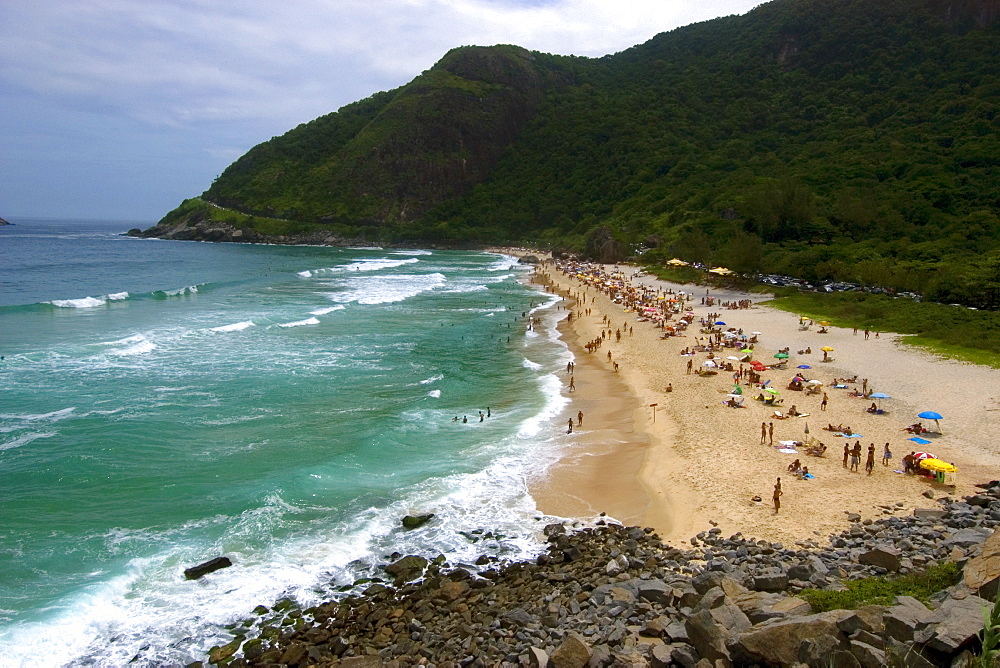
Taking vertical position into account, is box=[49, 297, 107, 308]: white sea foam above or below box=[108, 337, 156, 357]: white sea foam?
above

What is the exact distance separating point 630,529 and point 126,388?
2198 centimetres

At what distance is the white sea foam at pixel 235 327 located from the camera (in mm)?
39312

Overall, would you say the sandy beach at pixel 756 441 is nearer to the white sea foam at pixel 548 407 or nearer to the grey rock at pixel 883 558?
the white sea foam at pixel 548 407

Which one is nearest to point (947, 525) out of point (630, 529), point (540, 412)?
point (630, 529)

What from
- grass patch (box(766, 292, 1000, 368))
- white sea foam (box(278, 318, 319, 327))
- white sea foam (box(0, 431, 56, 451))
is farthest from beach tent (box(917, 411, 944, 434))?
white sea foam (box(278, 318, 319, 327))

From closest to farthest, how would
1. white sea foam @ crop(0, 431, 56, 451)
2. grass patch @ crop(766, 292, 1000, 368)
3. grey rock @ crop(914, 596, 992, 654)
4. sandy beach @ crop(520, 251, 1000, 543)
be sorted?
grey rock @ crop(914, 596, 992, 654)
sandy beach @ crop(520, 251, 1000, 543)
white sea foam @ crop(0, 431, 56, 451)
grass patch @ crop(766, 292, 1000, 368)

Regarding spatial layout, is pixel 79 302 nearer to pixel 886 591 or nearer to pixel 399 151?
pixel 886 591

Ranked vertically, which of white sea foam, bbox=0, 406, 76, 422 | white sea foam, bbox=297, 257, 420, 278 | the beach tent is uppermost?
white sea foam, bbox=297, 257, 420, 278

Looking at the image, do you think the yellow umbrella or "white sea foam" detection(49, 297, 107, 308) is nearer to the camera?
the yellow umbrella

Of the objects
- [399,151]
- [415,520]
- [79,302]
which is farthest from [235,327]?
[399,151]

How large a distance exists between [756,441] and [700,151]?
370 feet

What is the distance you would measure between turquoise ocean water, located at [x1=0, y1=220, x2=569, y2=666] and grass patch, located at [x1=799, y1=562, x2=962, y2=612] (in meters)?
6.55

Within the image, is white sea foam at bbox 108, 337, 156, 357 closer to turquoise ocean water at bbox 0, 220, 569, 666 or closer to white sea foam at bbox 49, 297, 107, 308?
turquoise ocean water at bbox 0, 220, 569, 666

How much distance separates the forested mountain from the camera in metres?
65.1
